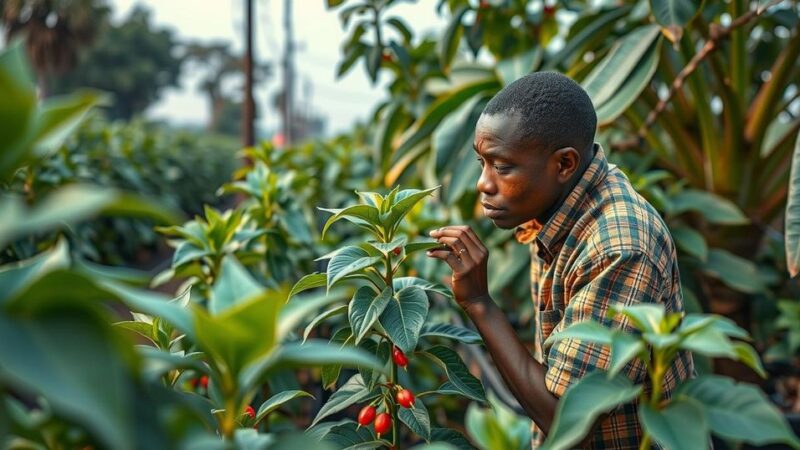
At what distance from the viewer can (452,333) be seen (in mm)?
1893

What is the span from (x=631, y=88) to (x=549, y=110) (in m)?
A: 1.55

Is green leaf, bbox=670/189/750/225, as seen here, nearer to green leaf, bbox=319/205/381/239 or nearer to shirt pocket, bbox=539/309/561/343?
shirt pocket, bbox=539/309/561/343

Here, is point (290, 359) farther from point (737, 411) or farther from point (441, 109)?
point (441, 109)

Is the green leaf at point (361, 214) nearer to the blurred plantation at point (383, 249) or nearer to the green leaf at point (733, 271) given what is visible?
the blurred plantation at point (383, 249)

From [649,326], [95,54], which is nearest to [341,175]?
[649,326]

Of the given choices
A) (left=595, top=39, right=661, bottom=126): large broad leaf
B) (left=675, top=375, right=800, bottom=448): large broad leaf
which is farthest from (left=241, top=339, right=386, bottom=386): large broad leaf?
(left=595, top=39, right=661, bottom=126): large broad leaf

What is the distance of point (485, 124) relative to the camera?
1814mm

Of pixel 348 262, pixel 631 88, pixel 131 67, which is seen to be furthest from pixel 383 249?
pixel 131 67

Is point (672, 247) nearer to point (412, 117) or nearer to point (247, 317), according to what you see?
point (247, 317)

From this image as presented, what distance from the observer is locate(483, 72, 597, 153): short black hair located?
5.79 ft

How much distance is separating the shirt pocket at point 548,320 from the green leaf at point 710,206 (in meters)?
1.80

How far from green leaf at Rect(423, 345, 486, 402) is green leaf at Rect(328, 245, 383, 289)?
0.25 metres

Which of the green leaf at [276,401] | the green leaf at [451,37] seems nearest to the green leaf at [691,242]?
the green leaf at [451,37]

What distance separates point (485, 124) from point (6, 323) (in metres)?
1.21
